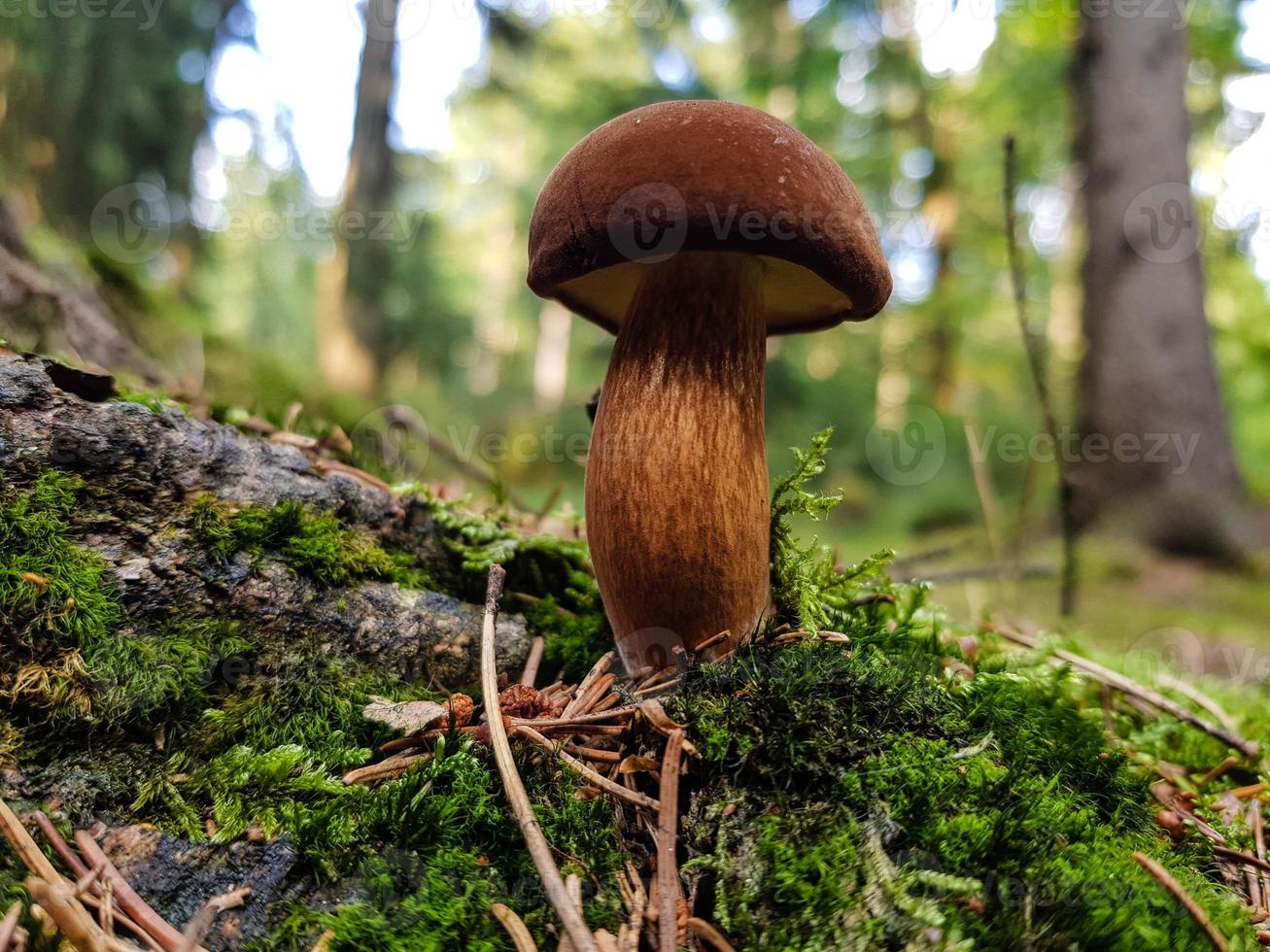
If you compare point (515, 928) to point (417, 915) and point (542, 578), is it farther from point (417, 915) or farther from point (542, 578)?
point (542, 578)

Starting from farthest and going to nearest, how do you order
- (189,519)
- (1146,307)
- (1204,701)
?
(1146,307), (1204,701), (189,519)

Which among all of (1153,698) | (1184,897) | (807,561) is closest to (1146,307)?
(1153,698)

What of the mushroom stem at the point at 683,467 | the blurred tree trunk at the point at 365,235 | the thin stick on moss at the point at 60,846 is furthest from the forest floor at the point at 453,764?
the blurred tree trunk at the point at 365,235

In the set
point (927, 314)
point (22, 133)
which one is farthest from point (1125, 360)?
point (22, 133)

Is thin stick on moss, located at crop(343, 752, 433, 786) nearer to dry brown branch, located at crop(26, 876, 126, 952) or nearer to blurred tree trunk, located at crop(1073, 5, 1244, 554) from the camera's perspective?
dry brown branch, located at crop(26, 876, 126, 952)

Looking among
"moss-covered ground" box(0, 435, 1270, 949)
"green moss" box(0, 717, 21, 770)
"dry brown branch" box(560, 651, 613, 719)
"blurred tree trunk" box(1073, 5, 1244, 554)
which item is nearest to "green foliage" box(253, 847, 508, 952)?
"moss-covered ground" box(0, 435, 1270, 949)

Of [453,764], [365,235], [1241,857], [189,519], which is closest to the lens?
[453,764]

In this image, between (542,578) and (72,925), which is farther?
(542,578)

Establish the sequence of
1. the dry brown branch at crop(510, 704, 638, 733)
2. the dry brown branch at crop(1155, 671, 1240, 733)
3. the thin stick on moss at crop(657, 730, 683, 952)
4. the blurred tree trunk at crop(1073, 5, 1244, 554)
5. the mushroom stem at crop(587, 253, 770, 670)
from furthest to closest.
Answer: the blurred tree trunk at crop(1073, 5, 1244, 554), the dry brown branch at crop(1155, 671, 1240, 733), the mushroom stem at crop(587, 253, 770, 670), the dry brown branch at crop(510, 704, 638, 733), the thin stick on moss at crop(657, 730, 683, 952)
